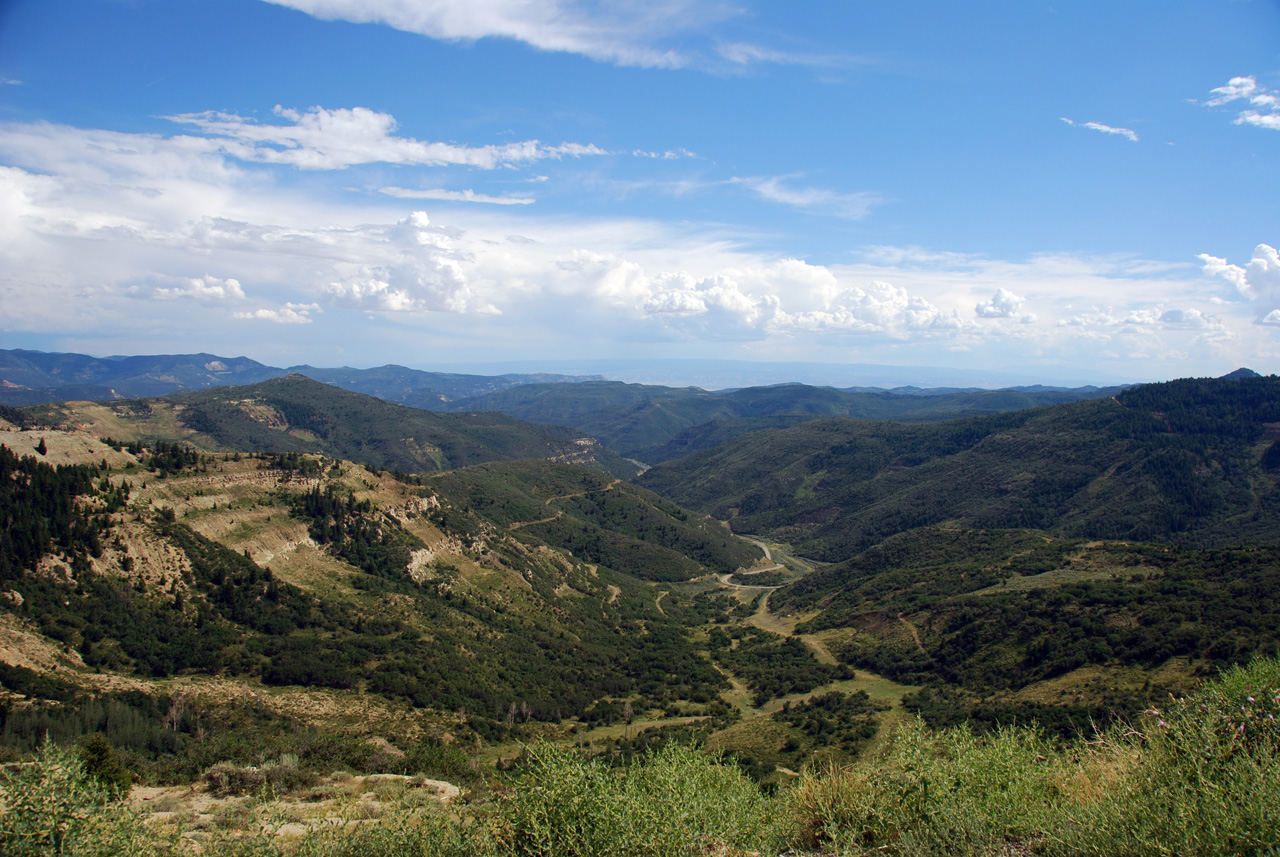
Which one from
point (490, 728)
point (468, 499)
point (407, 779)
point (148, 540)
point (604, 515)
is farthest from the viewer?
point (604, 515)

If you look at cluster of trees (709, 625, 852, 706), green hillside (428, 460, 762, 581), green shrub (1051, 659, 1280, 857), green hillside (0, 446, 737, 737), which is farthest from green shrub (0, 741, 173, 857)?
green hillside (428, 460, 762, 581)

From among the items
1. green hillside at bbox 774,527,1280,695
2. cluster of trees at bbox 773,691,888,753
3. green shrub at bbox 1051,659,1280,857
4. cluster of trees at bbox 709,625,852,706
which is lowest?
cluster of trees at bbox 709,625,852,706

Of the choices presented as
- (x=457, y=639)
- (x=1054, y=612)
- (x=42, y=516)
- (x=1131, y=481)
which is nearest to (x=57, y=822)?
(x=42, y=516)

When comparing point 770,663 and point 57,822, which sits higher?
point 57,822

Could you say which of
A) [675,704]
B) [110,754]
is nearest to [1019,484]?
[675,704]

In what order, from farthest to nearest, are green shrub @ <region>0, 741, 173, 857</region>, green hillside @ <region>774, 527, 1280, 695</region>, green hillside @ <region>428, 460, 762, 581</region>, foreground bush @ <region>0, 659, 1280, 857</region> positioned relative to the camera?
green hillside @ <region>428, 460, 762, 581</region> < green hillside @ <region>774, 527, 1280, 695</region> < green shrub @ <region>0, 741, 173, 857</region> < foreground bush @ <region>0, 659, 1280, 857</region>

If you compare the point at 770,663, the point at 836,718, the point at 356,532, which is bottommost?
the point at 770,663

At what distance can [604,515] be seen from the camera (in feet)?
565

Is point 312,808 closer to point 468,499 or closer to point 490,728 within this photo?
point 490,728

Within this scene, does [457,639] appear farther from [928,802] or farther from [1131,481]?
[1131,481]

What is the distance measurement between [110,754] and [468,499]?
115m

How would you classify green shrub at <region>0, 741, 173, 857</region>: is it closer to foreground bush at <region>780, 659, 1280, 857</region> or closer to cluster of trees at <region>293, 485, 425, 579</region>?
foreground bush at <region>780, 659, 1280, 857</region>

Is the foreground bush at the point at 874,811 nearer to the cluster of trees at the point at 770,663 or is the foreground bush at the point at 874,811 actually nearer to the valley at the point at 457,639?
the valley at the point at 457,639

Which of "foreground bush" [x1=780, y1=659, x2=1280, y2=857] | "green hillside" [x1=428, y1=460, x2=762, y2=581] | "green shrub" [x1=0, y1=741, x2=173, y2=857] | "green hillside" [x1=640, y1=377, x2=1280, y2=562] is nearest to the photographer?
"foreground bush" [x1=780, y1=659, x2=1280, y2=857]
